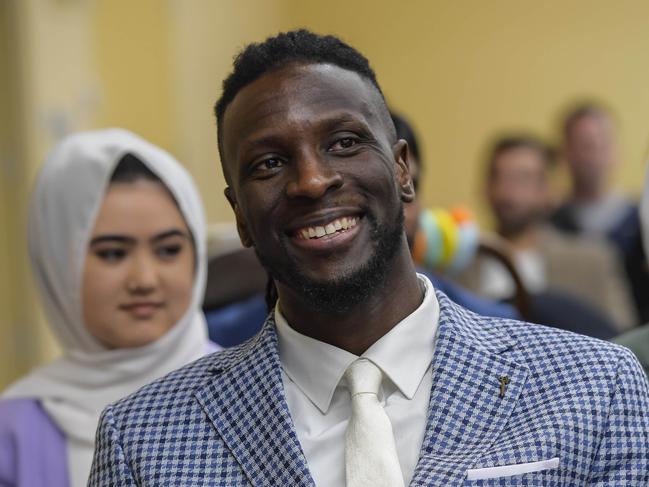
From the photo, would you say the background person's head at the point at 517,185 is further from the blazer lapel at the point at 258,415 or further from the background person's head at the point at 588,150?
the blazer lapel at the point at 258,415

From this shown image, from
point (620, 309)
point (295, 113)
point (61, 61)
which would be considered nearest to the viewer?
point (295, 113)

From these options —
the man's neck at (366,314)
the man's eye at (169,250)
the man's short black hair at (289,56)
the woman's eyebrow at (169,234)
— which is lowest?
the man's neck at (366,314)

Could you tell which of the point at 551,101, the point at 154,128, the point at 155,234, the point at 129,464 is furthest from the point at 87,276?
the point at 551,101

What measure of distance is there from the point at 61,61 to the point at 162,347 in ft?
11.5

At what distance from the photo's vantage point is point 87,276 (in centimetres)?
275

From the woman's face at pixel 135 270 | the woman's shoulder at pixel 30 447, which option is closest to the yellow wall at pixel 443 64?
the woman's face at pixel 135 270

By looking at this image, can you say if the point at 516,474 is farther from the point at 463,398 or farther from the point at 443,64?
the point at 443,64

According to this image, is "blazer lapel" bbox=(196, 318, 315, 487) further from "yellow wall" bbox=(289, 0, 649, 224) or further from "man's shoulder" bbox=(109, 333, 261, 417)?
"yellow wall" bbox=(289, 0, 649, 224)

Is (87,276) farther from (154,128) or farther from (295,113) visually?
(154,128)

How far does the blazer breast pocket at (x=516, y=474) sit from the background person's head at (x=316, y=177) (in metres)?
0.32

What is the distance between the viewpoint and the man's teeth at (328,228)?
180cm

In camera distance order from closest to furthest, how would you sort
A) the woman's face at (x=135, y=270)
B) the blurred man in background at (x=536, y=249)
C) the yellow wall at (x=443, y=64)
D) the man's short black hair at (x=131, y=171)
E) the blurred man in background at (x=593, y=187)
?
1. the woman's face at (x=135, y=270)
2. the man's short black hair at (x=131, y=171)
3. the blurred man in background at (x=536, y=249)
4. the blurred man in background at (x=593, y=187)
5. the yellow wall at (x=443, y=64)

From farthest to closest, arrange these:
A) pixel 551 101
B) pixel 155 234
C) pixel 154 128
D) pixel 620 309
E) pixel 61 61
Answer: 1. pixel 551 101
2. pixel 154 128
3. pixel 61 61
4. pixel 620 309
5. pixel 155 234

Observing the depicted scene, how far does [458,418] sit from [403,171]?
40 centimetres
